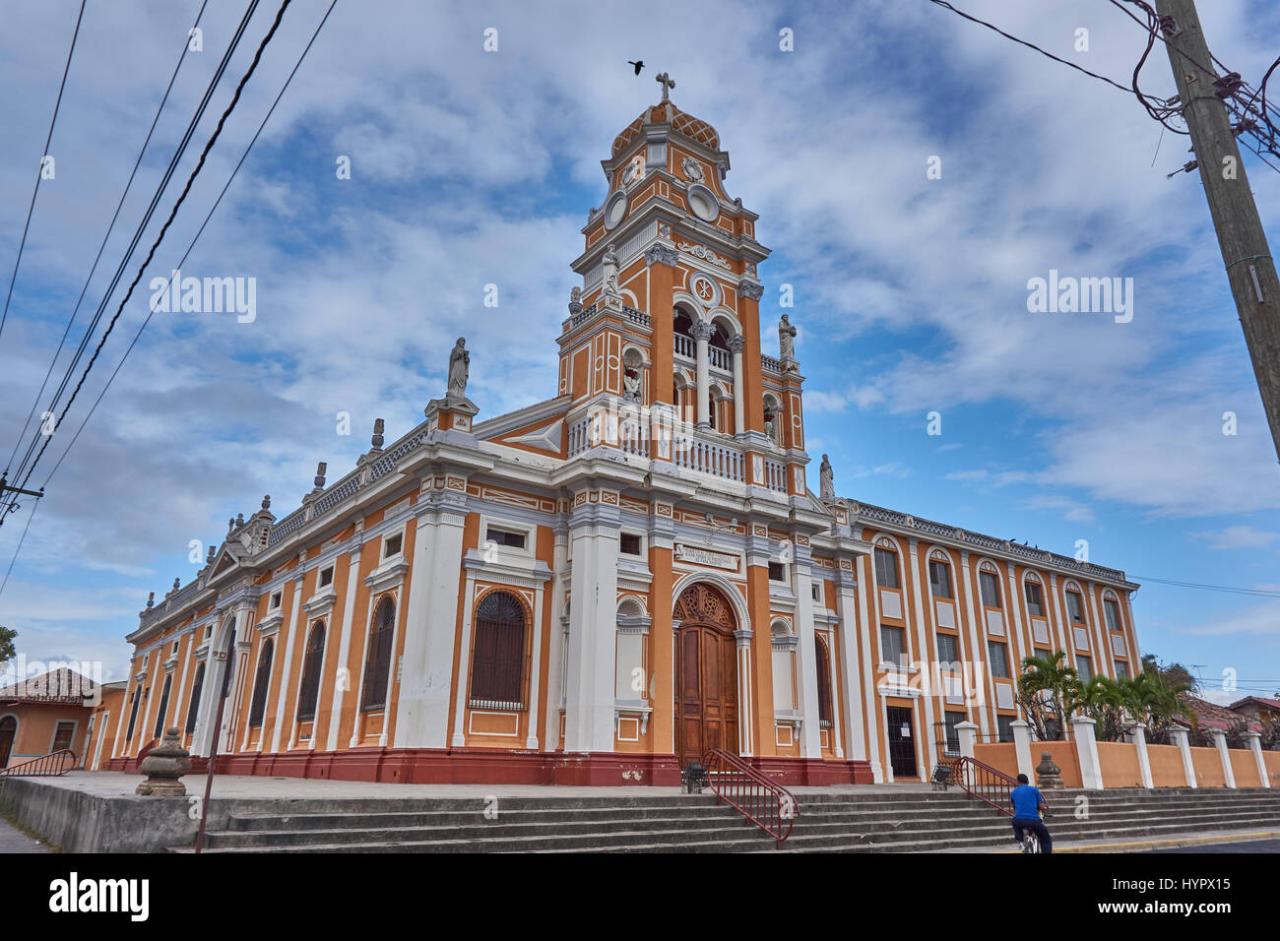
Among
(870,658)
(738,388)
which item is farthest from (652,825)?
(870,658)

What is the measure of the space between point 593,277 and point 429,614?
10.8 metres

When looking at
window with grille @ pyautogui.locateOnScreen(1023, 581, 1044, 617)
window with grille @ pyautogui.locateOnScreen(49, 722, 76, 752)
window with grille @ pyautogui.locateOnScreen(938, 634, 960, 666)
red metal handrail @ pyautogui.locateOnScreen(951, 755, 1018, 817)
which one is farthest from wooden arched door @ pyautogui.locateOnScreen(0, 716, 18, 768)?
window with grille @ pyautogui.locateOnScreen(1023, 581, 1044, 617)

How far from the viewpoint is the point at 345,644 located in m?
19.3

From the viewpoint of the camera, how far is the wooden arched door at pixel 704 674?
1802cm

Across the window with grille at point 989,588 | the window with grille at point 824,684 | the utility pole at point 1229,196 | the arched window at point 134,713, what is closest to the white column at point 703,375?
the window with grille at point 824,684

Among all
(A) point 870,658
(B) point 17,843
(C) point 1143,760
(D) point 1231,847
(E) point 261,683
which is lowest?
(D) point 1231,847

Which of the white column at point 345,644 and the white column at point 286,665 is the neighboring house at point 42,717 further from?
the white column at point 345,644

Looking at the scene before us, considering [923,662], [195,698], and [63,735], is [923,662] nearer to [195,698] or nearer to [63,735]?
[195,698]

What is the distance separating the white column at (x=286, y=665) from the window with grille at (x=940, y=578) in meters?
19.9

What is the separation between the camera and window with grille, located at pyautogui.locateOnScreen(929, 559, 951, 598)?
2820 centimetres

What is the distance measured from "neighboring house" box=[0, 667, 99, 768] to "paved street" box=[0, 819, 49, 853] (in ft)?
130

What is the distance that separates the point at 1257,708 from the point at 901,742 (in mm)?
25689

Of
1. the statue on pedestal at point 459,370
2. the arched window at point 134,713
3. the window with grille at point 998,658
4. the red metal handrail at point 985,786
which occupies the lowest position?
the red metal handrail at point 985,786
